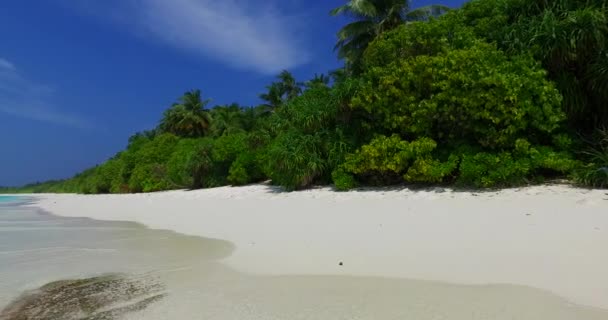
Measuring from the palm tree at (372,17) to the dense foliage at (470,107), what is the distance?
843 cm

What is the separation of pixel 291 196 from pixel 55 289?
697 cm

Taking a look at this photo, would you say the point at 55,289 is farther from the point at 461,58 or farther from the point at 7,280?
the point at 461,58

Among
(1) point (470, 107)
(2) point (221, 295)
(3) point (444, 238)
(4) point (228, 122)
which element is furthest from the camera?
(4) point (228, 122)

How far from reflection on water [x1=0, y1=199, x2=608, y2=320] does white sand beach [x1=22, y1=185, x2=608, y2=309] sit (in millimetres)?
263

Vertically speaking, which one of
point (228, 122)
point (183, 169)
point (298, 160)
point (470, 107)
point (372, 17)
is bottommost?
point (298, 160)

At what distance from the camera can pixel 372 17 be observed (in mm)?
19844

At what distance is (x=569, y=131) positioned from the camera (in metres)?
8.45

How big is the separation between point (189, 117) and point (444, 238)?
35946 mm

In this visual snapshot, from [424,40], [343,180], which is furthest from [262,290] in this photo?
[424,40]

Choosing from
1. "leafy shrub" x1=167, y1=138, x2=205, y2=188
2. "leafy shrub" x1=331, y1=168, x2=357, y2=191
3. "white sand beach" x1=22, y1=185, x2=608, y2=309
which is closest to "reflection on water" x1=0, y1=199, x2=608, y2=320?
"white sand beach" x1=22, y1=185, x2=608, y2=309

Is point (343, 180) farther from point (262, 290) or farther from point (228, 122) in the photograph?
point (228, 122)

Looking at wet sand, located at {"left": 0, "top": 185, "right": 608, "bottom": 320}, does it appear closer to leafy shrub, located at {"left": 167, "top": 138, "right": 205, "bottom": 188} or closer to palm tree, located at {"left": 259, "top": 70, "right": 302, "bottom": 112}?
leafy shrub, located at {"left": 167, "top": 138, "right": 205, "bottom": 188}

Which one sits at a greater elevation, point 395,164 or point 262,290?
point 395,164

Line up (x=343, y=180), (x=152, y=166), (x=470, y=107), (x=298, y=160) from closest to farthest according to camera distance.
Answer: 1. (x=470, y=107)
2. (x=343, y=180)
3. (x=298, y=160)
4. (x=152, y=166)
